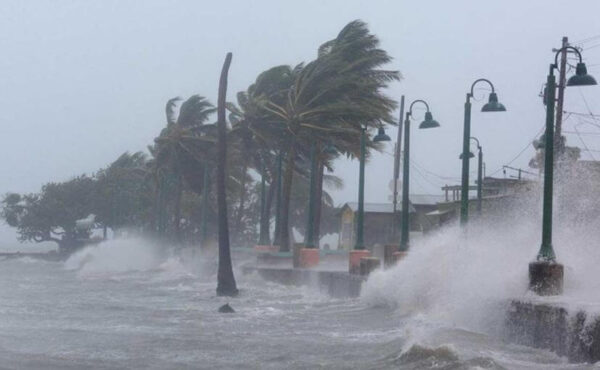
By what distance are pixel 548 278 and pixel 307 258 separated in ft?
73.2

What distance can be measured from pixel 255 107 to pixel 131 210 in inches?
1722

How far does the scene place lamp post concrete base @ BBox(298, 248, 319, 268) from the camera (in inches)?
1480

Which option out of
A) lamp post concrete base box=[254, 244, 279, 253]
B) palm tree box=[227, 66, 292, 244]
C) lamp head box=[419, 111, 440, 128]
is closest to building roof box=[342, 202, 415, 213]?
palm tree box=[227, 66, 292, 244]

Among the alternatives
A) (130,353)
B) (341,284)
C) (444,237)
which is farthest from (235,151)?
(130,353)

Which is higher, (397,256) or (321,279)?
(397,256)

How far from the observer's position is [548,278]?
15.6 metres

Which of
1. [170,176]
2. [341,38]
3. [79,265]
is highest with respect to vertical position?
[341,38]

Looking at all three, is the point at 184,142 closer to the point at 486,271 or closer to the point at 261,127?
the point at 261,127

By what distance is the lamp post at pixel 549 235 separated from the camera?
1564 centimetres

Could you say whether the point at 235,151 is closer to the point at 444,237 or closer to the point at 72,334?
the point at 444,237

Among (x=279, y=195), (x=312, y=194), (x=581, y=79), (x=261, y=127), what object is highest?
(x=261, y=127)

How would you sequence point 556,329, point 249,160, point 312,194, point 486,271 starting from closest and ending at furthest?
1. point 556,329
2. point 486,271
3. point 312,194
4. point 249,160

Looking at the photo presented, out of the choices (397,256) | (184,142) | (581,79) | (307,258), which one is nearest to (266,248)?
(307,258)

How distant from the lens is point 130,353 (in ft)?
47.7
